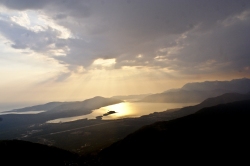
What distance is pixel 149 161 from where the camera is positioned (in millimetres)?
63594

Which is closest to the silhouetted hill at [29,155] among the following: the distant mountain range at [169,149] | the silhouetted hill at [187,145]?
the distant mountain range at [169,149]

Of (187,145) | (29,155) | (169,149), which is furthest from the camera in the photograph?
(29,155)

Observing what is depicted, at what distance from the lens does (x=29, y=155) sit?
73938 mm

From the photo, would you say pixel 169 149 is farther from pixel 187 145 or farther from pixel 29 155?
pixel 29 155

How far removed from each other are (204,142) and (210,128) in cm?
1646

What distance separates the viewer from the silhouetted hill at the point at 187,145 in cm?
5997

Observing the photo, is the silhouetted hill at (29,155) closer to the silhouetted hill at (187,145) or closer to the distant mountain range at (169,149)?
the distant mountain range at (169,149)

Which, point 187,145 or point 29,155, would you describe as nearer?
point 187,145

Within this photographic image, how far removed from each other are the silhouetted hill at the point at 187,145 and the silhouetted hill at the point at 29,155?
706 inches

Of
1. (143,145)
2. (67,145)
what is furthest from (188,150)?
(67,145)

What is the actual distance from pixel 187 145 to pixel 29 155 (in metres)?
64.4

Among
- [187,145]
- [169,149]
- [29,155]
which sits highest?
→ [29,155]

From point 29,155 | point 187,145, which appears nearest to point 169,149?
point 187,145

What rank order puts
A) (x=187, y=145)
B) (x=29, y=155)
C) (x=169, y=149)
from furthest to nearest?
1. (x=29, y=155)
2. (x=187, y=145)
3. (x=169, y=149)
